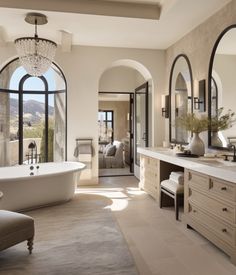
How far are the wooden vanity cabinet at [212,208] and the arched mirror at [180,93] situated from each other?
173cm

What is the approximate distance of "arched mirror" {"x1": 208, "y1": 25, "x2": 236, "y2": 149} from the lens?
3.52 metres

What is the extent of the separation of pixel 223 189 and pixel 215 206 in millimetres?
250

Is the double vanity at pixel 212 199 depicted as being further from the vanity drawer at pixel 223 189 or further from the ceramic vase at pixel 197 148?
the ceramic vase at pixel 197 148

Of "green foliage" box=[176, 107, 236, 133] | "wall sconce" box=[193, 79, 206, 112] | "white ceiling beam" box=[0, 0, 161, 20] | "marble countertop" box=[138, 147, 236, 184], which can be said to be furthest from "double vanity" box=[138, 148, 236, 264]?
"white ceiling beam" box=[0, 0, 161, 20]

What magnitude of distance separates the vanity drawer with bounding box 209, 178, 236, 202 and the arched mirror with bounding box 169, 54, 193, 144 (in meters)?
2.07

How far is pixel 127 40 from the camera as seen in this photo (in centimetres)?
530

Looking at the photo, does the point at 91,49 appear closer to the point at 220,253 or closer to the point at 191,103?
the point at 191,103

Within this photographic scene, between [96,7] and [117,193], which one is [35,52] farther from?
[117,193]

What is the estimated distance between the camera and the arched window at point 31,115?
603 centimetres

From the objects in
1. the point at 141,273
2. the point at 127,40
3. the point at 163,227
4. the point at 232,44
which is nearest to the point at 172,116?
the point at 127,40

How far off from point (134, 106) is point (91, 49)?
222 cm

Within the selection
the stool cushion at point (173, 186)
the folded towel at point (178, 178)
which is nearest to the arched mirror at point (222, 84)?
the folded towel at point (178, 178)

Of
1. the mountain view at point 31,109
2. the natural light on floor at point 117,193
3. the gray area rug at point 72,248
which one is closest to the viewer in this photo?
the gray area rug at point 72,248

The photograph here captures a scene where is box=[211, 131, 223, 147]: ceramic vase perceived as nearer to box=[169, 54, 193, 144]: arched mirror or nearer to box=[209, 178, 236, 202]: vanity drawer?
box=[169, 54, 193, 144]: arched mirror
